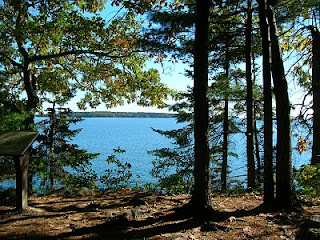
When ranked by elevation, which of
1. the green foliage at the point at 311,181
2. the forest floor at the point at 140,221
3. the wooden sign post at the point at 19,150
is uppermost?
the wooden sign post at the point at 19,150

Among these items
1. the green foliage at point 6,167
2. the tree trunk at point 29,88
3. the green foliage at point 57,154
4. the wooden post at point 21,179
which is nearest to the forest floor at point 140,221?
the wooden post at point 21,179

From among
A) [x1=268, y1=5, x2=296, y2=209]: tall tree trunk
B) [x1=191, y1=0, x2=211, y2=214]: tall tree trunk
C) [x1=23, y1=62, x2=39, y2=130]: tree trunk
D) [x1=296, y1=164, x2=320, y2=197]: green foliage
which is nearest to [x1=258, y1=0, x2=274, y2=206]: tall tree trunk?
[x1=268, y1=5, x2=296, y2=209]: tall tree trunk

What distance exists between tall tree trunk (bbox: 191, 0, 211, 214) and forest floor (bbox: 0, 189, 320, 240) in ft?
1.50

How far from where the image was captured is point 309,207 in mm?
4941

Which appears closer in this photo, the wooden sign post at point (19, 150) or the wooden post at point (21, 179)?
the wooden sign post at point (19, 150)

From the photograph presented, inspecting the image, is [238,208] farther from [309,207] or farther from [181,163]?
[181,163]

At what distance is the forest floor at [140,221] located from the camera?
370 centimetres

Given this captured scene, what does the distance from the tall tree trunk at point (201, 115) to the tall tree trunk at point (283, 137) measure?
1303 millimetres

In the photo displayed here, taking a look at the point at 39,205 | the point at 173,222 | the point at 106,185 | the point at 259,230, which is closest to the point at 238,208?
the point at 259,230

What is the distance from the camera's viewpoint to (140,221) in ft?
14.0

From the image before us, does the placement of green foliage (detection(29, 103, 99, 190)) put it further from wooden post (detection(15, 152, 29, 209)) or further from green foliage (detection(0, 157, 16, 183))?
wooden post (detection(15, 152, 29, 209))

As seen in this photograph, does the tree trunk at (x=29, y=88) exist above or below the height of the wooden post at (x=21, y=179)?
above

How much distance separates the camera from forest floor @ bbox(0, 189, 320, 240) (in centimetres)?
370

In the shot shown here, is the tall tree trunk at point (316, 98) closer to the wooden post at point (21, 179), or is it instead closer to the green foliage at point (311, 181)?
the green foliage at point (311, 181)
